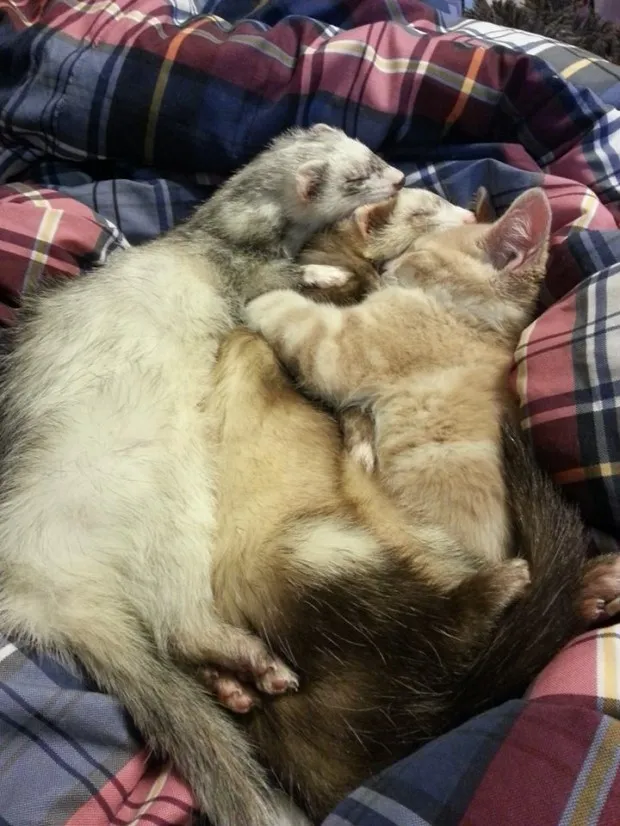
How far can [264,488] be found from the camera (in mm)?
979

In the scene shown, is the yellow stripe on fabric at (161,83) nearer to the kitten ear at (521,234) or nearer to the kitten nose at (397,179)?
the kitten nose at (397,179)

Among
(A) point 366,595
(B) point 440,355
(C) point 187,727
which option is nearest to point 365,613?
(A) point 366,595

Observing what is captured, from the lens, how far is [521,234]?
1114 mm

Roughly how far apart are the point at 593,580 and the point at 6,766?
2.35ft

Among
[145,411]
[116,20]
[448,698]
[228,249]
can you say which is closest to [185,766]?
[448,698]

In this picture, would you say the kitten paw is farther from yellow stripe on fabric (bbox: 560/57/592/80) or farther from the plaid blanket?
yellow stripe on fabric (bbox: 560/57/592/80)

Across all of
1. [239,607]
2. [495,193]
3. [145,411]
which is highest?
[495,193]

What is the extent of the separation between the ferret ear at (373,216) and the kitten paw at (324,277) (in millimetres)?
97

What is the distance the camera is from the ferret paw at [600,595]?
0.91 meters

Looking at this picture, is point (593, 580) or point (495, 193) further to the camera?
point (495, 193)

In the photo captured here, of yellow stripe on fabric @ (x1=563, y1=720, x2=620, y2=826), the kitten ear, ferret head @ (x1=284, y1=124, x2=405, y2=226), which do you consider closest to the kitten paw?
ferret head @ (x1=284, y1=124, x2=405, y2=226)

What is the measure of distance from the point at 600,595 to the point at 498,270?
0.51 meters

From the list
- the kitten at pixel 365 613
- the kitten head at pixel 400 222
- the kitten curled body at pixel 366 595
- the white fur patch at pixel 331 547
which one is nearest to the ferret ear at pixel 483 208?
the kitten head at pixel 400 222

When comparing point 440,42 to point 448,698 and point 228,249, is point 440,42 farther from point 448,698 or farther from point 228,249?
point 448,698
